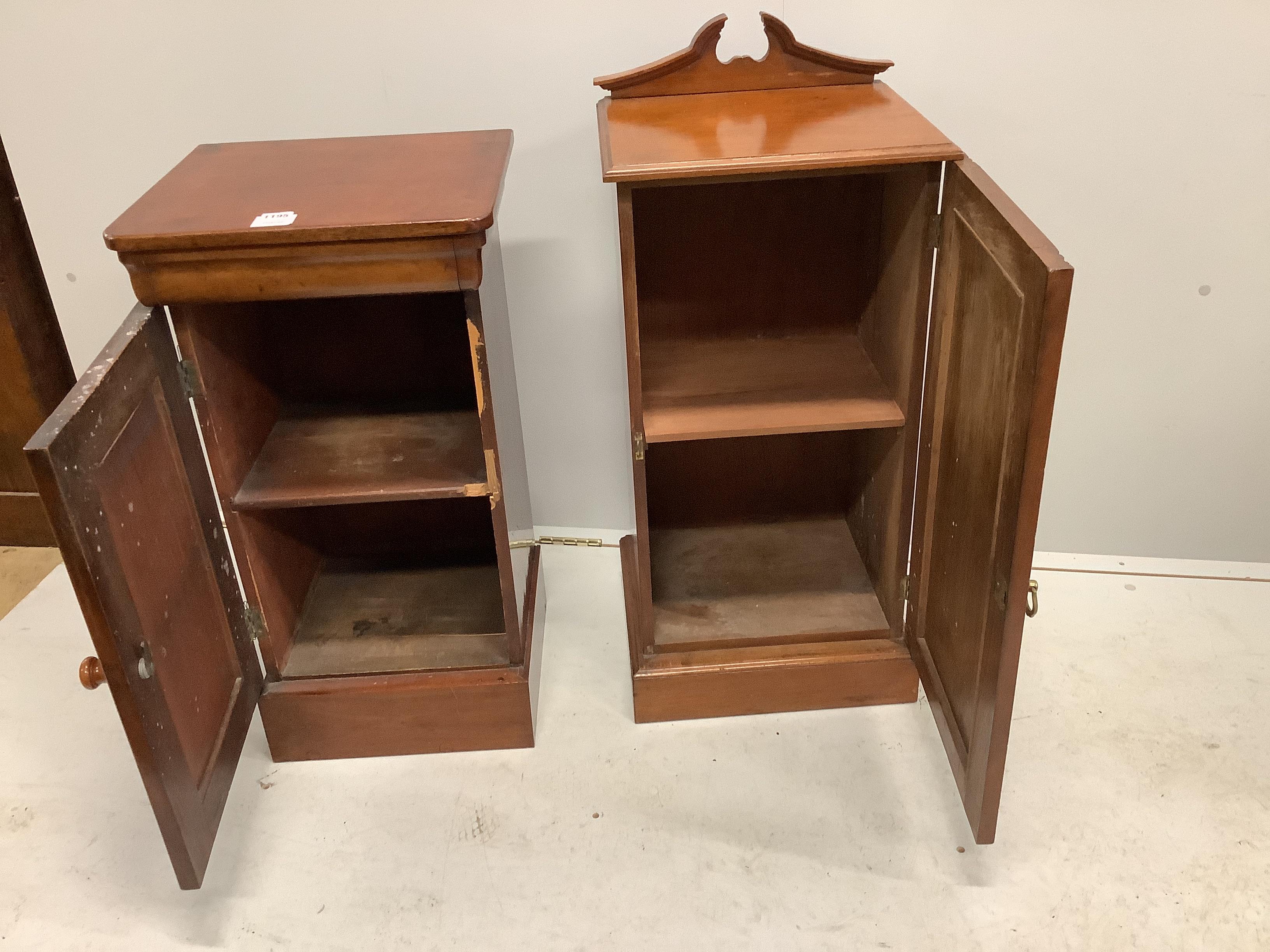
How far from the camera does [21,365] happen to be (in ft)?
7.23

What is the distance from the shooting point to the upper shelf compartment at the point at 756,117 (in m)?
1.41

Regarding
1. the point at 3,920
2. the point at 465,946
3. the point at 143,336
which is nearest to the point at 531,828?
the point at 465,946

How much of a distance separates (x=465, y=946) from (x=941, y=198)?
1273 mm

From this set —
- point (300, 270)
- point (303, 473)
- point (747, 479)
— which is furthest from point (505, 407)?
point (747, 479)

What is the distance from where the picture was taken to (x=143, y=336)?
1.38 m

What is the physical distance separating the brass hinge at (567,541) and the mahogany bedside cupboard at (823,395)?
174 millimetres

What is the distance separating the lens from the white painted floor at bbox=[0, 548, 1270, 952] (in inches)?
60.0

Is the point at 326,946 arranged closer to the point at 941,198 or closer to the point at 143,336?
the point at 143,336

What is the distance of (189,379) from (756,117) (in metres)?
0.92

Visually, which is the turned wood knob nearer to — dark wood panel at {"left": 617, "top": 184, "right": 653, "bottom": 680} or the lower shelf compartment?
the lower shelf compartment

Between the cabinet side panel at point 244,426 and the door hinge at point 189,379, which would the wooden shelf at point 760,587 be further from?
the door hinge at point 189,379

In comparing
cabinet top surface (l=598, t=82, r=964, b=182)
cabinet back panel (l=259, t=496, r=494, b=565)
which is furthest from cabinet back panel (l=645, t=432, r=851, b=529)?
cabinet top surface (l=598, t=82, r=964, b=182)

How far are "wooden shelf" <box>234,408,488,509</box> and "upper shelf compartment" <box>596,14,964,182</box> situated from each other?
535mm

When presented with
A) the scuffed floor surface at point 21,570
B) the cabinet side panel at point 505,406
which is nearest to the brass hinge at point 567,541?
the cabinet side panel at point 505,406
